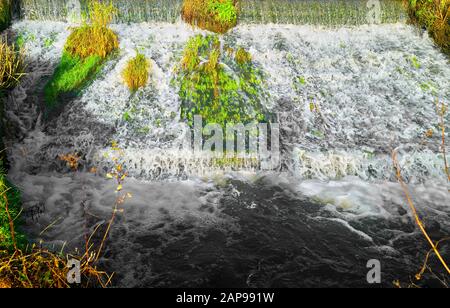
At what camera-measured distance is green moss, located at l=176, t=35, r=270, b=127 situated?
8031mm

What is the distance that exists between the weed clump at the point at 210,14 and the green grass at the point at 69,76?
2.28 m

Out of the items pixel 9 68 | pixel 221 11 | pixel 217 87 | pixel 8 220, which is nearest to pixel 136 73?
pixel 217 87

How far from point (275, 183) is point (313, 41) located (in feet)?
13.1

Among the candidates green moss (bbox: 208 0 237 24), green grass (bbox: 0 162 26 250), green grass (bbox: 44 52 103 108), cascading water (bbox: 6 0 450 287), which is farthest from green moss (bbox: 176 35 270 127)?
green grass (bbox: 0 162 26 250)

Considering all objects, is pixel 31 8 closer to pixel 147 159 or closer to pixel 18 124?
pixel 18 124

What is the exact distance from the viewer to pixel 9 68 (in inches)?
303

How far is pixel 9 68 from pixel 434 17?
9.38 meters

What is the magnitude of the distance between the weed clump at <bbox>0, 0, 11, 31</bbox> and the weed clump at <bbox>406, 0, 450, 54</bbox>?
9289 mm

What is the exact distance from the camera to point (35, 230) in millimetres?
5969

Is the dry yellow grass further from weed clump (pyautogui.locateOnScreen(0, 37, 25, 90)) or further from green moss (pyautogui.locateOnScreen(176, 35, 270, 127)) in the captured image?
green moss (pyautogui.locateOnScreen(176, 35, 270, 127))

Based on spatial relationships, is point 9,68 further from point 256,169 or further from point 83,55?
point 256,169

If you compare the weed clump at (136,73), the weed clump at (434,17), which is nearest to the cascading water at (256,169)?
the weed clump at (136,73)

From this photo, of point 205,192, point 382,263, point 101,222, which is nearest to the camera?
point 382,263

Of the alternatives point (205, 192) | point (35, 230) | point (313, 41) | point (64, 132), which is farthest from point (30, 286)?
point (313, 41)
